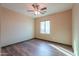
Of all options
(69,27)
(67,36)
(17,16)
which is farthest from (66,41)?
(17,16)

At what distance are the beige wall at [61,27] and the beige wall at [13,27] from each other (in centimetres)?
131

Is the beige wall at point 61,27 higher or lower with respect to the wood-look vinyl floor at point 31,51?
higher

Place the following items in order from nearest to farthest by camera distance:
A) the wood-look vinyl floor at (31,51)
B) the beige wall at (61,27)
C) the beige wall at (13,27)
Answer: the wood-look vinyl floor at (31,51), the beige wall at (13,27), the beige wall at (61,27)

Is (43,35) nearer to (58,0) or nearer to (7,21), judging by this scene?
(7,21)

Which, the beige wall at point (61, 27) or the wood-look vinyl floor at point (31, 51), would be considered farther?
the beige wall at point (61, 27)

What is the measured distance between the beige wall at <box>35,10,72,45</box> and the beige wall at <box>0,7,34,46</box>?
51.6 inches

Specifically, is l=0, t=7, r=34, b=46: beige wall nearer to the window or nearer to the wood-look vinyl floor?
the wood-look vinyl floor

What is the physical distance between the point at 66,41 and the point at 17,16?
2640 millimetres

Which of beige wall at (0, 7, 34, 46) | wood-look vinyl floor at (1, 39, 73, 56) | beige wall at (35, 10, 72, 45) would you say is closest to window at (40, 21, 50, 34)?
beige wall at (35, 10, 72, 45)

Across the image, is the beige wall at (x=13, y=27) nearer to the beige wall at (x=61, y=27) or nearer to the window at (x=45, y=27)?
the window at (x=45, y=27)

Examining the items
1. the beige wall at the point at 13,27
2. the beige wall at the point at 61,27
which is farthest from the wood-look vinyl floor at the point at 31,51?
the beige wall at the point at 61,27

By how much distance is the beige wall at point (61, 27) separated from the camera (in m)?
3.52

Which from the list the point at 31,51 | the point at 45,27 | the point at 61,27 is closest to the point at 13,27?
the point at 31,51

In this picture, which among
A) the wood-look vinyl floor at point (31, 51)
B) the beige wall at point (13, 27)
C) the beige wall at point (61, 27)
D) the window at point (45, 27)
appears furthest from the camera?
the window at point (45, 27)
